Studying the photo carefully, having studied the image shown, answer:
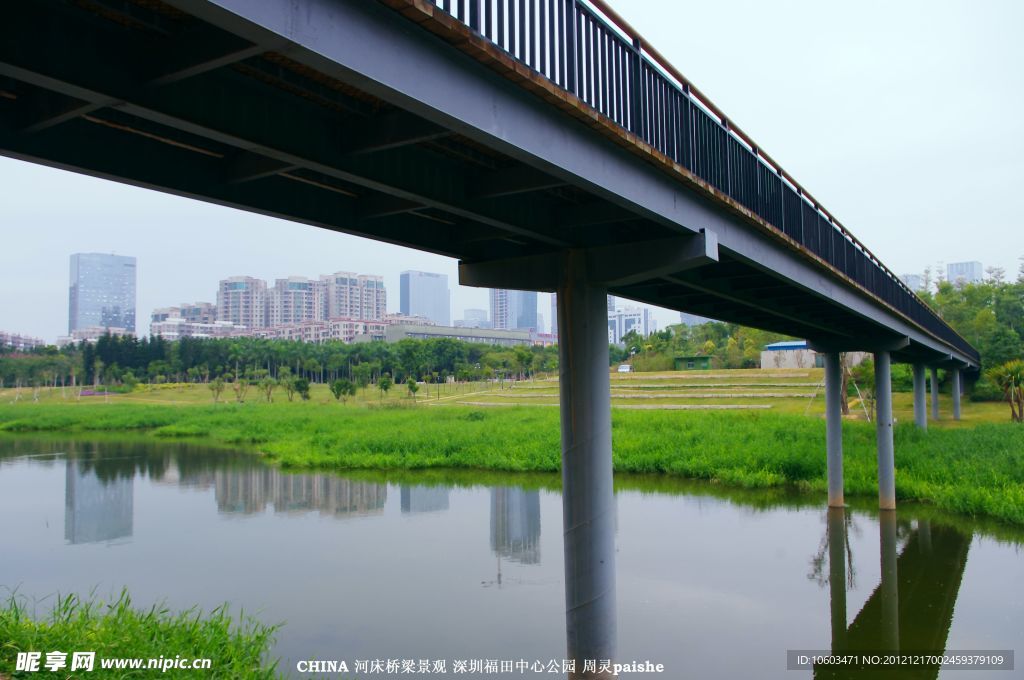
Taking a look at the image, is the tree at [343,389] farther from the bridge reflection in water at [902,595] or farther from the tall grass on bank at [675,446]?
the bridge reflection in water at [902,595]

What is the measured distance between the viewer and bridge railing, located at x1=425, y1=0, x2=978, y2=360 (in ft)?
17.1

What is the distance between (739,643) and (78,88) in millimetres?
11001

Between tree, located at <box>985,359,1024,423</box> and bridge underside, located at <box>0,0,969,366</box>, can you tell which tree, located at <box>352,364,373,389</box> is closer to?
tree, located at <box>985,359,1024,423</box>

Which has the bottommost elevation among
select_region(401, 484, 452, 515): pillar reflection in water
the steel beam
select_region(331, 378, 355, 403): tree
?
select_region(401, 484, 452, 515): pillar reflection in water

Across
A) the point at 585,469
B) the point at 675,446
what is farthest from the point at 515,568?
the point at 675,446

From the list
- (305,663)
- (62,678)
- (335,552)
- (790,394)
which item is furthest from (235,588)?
(790,394)

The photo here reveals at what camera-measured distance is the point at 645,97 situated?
7.02m

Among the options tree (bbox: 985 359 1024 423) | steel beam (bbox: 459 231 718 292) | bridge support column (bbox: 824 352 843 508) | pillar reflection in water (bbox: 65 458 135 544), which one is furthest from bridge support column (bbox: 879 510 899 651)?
tree (bbox: 985 359 1024 423)

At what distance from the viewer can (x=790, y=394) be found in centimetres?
5059

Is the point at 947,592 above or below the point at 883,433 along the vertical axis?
below

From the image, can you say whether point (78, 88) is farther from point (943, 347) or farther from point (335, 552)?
point (943, 347)

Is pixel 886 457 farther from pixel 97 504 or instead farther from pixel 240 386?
pixel 240 386

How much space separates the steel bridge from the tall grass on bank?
1325cm

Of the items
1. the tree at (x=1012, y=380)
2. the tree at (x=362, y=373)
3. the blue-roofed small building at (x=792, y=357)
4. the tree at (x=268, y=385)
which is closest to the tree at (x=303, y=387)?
the tree at (x=268, y=385)
